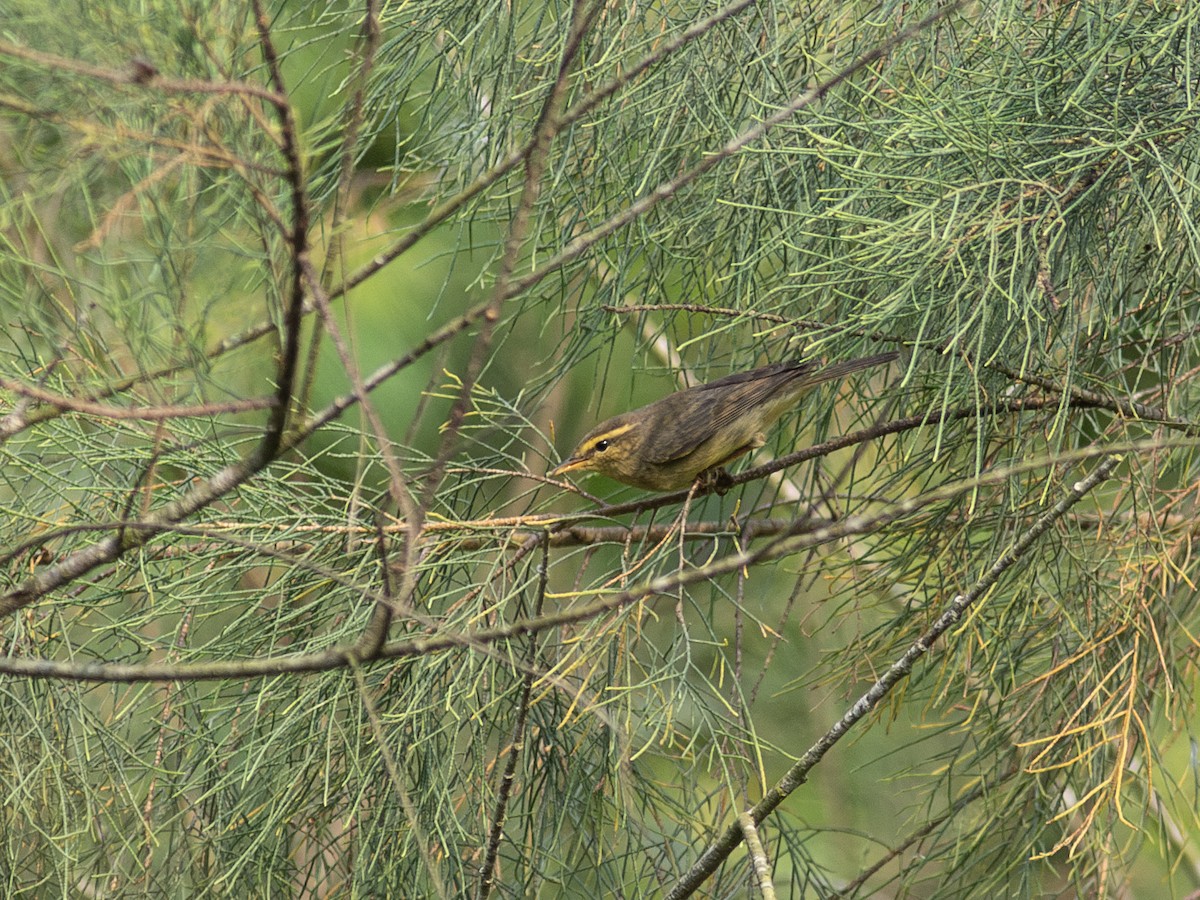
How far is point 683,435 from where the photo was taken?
2832mm

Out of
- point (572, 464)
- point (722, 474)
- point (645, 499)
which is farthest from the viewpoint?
point (572, 464)

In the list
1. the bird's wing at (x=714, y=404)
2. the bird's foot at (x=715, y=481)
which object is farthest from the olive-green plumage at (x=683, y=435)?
the bird's foot at (x=715, y=481)

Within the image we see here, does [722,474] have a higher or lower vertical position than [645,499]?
lower

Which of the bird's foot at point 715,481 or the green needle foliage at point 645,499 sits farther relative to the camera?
the bird's foot at point 715,481

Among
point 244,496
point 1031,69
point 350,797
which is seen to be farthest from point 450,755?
point 1031,69

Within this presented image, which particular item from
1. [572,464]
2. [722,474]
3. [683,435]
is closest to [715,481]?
[722,474]

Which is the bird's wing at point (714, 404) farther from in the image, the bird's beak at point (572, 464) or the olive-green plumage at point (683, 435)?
the bird's beak at point (572, 464)

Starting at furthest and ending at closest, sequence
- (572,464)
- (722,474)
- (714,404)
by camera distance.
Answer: (572,464) → (714,404) → (722,474)

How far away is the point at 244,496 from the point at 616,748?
791mm

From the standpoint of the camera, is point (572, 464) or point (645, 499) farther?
point (572, 464)

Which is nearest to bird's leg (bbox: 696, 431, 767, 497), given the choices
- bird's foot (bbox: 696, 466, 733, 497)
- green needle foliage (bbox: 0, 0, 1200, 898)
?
bird's foot (bbox: 696, 466, 733, 497)

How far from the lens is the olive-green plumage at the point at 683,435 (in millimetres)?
2729

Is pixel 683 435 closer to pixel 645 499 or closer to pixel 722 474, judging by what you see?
pixel 722 474

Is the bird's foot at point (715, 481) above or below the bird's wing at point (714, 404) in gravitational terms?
→ below
